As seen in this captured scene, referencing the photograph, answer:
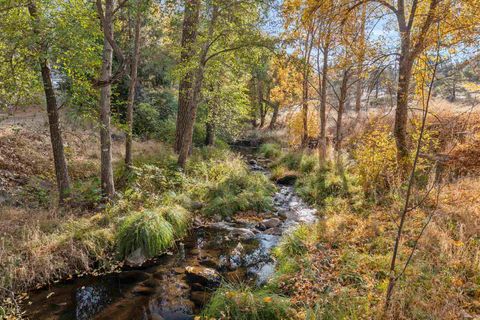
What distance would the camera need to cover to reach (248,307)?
4051mm

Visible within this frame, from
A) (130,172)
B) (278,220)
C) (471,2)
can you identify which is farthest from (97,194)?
(471,2)

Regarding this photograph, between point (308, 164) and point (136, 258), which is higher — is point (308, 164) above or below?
above

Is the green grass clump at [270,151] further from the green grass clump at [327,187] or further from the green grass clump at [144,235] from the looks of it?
the green grass clump at [144,235]

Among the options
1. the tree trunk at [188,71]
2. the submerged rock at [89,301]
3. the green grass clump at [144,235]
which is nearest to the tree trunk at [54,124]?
the green grass clump at [144,235]

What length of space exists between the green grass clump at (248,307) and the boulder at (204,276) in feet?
3.55

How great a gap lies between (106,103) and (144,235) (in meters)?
3.02

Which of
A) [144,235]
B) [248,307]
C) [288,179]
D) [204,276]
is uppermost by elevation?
[288,179]

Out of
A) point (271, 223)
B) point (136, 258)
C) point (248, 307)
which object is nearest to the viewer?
point (248, 307)

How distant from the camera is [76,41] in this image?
222 inches

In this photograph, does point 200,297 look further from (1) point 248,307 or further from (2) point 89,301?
(2) point 89,301

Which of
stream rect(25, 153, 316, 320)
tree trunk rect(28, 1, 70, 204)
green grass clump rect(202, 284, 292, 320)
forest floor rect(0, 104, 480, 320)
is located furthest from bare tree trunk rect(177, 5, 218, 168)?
green grass clump rect(202, 284, 292, 320)

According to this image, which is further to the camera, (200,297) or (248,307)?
(200,297)

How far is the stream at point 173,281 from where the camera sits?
4637 mm

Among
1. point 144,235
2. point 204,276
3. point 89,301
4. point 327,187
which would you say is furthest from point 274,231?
point 89,301
